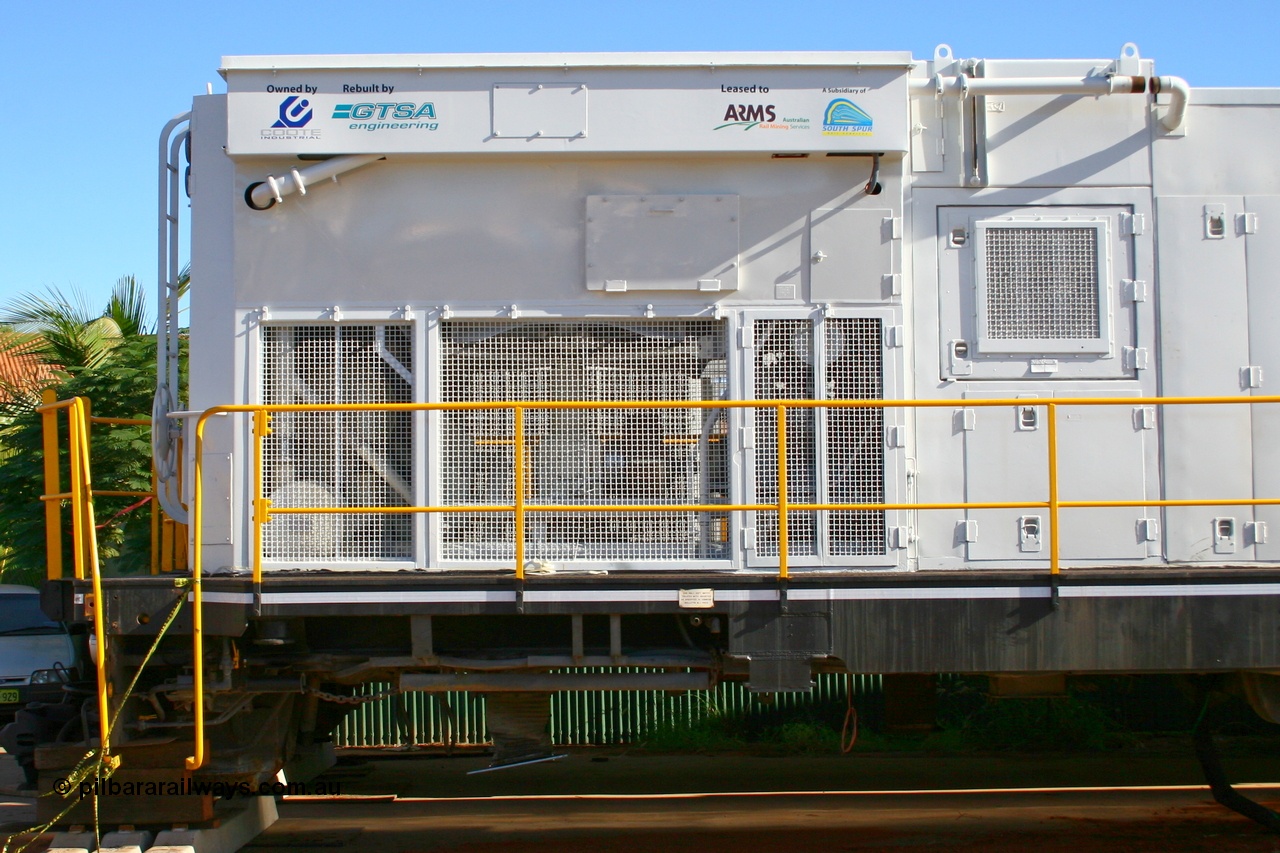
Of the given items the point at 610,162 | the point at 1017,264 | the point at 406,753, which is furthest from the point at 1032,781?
the point at 610,162

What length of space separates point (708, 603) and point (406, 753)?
5.61 meters

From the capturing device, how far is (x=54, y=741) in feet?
18.0

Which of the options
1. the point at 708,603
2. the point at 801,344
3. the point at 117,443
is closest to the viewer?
the point at 708,603

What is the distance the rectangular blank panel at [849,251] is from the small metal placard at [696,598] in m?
1.80

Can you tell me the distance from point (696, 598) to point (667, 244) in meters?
1.98

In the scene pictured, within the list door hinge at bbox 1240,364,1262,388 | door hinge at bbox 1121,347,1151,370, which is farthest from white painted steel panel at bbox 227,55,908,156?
door hinge at bbox 1240,364,1262,388

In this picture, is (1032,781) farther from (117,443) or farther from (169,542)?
(117,443)

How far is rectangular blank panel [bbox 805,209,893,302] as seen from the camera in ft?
19.2

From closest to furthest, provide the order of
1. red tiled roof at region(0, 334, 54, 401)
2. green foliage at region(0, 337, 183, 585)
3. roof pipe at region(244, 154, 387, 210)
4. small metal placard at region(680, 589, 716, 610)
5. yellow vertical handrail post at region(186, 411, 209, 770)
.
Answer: yellow vertical handrail post at region(186, 411, 209, 770) < small metal placard at region(680, 589, 716, 610) < roof pipe at region(244, 154, 387, 210) < green foliage at region(0, 337, 183, 585) < red tiled roof at region(0, 334, 54, 401)

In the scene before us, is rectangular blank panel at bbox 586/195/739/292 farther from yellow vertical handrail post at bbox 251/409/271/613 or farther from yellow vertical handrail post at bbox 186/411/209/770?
yellow vertical handrail post at bbox 186/411/209/770

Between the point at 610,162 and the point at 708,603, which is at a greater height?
the point at 610,162

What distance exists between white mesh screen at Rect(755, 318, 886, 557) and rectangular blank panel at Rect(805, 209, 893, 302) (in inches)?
8.0

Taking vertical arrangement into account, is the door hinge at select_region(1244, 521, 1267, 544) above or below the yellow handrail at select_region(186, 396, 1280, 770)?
below

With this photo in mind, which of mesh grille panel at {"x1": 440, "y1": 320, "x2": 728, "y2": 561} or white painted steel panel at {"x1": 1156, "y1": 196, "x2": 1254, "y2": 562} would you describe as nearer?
mesh grille panel at {"x1": 440, "y1": 320, "x2": 728, "y2": 561}
